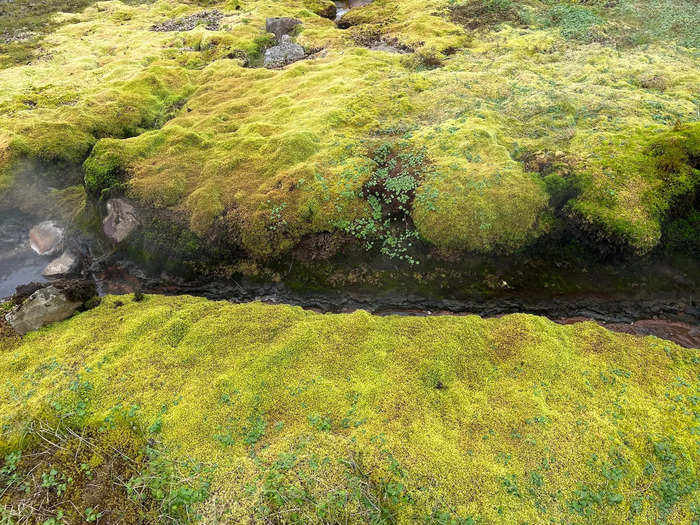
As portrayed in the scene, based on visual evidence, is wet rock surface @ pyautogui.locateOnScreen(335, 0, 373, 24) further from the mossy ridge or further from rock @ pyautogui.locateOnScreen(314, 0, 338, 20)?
the mossy ridge

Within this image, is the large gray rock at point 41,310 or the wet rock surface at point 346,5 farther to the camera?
the wet rock surface at point 346,5

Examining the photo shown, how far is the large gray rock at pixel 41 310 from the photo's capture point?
9.89 meters

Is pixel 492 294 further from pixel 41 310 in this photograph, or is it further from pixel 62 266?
pixel 62 266

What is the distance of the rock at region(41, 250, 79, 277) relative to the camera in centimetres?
1296

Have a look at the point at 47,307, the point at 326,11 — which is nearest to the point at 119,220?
the point at 47,307

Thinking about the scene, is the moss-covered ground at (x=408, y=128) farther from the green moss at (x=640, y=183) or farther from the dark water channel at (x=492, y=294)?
the dark water channel at (x=492, y=294)

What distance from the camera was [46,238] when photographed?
14141mm

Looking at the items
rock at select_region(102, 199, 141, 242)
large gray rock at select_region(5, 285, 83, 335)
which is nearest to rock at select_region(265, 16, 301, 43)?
rock at select_region(102, 199, 141, 242)

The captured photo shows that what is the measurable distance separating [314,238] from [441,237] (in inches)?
169

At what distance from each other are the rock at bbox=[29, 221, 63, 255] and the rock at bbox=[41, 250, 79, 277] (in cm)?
88

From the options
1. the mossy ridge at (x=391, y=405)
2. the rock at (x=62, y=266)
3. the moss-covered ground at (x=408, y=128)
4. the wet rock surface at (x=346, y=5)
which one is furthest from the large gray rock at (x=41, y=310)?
the wet rock surface at (x=346, y=5)

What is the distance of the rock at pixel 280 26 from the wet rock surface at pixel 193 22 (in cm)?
503

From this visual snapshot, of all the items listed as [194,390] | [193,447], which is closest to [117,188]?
[194,390]

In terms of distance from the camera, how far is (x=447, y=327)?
9266 mm
